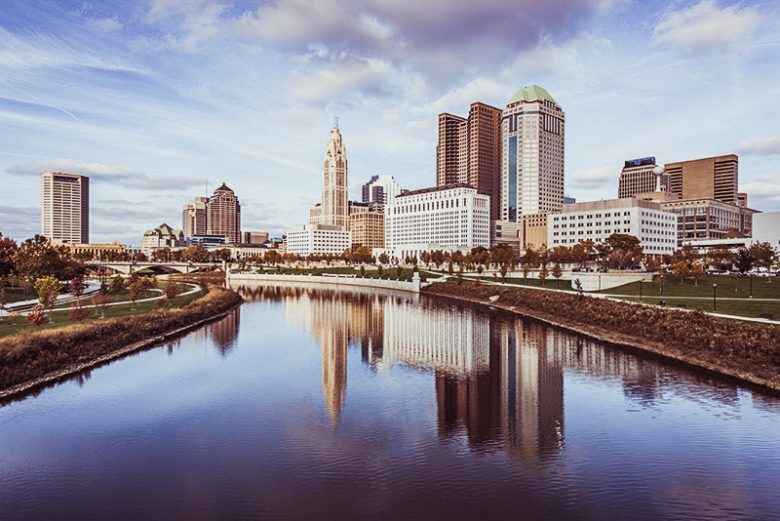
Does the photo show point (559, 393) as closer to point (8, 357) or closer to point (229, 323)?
point (8, 357)

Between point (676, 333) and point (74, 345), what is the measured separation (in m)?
56.6

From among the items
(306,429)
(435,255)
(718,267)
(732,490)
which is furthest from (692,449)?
(435,255)

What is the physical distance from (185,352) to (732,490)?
46529 mm

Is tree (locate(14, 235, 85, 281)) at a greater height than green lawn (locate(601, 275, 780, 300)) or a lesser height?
greater

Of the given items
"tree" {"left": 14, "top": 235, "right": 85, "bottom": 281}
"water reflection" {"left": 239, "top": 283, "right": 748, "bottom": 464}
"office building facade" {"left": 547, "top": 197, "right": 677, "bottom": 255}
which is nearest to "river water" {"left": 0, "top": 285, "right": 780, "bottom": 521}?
"water reflection" {"left": 239, "top": 283, "right": 748, "bottom": 464}

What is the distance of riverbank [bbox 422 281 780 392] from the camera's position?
39.7 meters

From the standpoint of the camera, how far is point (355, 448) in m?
26.2

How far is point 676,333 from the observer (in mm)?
49656

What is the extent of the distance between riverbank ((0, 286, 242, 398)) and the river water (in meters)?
1.85

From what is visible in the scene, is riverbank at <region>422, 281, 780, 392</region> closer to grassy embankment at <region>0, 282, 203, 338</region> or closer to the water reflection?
the water reflection

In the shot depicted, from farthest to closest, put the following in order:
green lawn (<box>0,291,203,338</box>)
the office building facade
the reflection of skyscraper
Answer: the office building facade < the reflection of skyscraper < green lawn (<box>0,291,203,338</box>)

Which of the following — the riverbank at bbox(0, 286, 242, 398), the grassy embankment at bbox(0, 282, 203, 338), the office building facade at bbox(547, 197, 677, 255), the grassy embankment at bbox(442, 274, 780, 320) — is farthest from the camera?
the office building facade at bbox(547, 197, 677, 255)

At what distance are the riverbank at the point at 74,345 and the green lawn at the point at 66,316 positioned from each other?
2442 millimetres

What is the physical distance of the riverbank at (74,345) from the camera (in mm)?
36484
